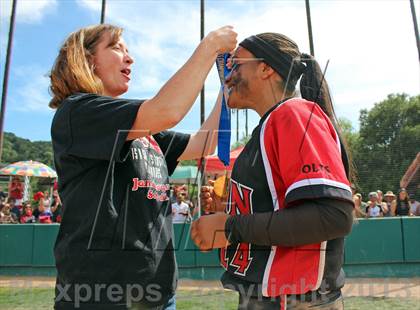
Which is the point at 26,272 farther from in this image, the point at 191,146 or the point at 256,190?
the point at 256,190

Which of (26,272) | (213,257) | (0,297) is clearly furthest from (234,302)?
(26,272)

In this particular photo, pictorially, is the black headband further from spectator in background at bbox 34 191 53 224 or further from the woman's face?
spectator in background at bbox 34 191 53 224

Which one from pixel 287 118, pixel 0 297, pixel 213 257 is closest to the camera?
pixel 287 118

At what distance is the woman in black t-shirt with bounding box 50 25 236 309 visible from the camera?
147cm

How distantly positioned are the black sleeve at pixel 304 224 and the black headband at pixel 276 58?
665 mm

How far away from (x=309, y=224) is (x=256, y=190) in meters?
0.26

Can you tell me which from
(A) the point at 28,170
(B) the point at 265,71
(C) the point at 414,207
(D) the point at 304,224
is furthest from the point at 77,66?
(A) the point at 28,170

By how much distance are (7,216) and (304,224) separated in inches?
467

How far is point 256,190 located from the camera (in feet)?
4.70

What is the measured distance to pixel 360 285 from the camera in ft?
24.0

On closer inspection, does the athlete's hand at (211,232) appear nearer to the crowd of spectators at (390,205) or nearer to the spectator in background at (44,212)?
the crowd of spectators at (390,205)

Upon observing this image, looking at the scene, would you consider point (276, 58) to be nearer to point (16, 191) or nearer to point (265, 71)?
point (265, 71)

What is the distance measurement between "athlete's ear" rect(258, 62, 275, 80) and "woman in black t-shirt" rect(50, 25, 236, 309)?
18 cm

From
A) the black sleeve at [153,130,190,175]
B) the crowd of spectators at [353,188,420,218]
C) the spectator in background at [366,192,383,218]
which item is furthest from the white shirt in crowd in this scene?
the black sleeve at [153,130,190,175]
